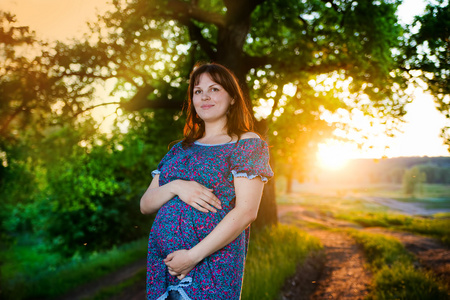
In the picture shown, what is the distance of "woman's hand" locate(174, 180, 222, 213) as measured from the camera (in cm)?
178

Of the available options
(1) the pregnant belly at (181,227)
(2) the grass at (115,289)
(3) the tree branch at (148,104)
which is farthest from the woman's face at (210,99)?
(2) the grass at (115,289)

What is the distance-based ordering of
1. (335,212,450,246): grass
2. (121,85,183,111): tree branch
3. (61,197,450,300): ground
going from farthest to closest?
(335,212,450,246): grass → (121,85,183,111): tree branch → (61,197,450,300): ground

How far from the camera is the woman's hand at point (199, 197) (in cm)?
178

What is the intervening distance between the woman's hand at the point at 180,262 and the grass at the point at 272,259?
11.0 feet

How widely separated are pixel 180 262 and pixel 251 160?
27.8 inches

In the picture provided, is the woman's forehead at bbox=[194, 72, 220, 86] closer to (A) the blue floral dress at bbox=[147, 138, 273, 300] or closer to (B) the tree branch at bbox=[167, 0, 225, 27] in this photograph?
(A) the blue floral dress at bbox=[147, 138, 273, 300]

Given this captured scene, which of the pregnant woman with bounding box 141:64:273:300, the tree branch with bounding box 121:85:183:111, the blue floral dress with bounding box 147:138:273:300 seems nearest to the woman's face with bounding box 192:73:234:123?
Result: the pregnant woman with bounding box 141:64:273:300

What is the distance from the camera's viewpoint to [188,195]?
1.80 meters

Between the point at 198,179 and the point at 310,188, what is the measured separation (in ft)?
172

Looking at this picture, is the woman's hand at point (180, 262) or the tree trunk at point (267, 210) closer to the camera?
the woman's hand at point (180, 262)

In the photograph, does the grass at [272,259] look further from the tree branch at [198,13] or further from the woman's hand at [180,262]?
the tree branch at [198,13]

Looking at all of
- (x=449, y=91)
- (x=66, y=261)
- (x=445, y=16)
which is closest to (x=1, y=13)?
(x=445, y=16)

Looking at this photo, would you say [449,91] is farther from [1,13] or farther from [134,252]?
[134,252]

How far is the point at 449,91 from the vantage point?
7.64 meters
